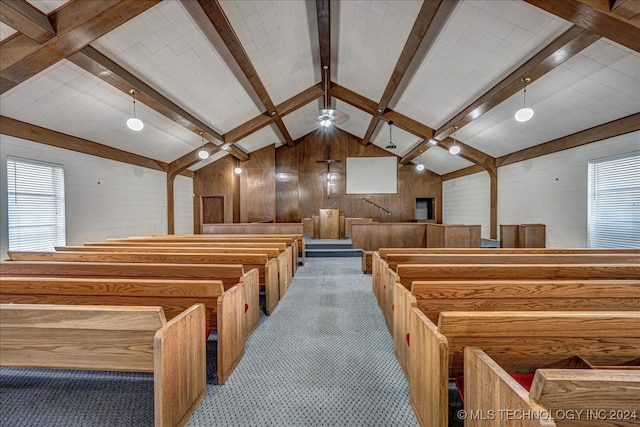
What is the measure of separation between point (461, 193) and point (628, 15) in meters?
7.38

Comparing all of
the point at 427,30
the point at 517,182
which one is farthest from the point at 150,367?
the point at 517,182

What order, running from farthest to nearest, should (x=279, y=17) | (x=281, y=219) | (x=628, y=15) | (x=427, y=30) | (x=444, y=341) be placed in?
(x=281, y=219) → (x=279, y=17) → (x=427, y=30) → (x=628, y=15) → (x=444, y=341)

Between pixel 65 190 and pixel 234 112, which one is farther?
pixel 234 112

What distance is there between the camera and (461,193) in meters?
9.50

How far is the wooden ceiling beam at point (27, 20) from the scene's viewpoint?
2.37 metres

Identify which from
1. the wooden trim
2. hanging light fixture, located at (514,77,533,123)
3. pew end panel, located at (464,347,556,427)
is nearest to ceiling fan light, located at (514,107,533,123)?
A: hanging light fixture, located at (514,77,533,123)

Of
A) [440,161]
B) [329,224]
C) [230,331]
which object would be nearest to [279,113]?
[329,224]

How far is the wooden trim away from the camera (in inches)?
155

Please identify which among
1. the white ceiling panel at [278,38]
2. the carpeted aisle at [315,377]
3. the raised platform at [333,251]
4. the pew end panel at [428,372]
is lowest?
the carpeted aisle at [315,377]

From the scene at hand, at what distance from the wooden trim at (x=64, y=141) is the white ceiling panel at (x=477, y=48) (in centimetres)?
604

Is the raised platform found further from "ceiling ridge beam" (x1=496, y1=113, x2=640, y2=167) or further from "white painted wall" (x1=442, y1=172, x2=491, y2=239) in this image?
"ceiling ridge beam" (x1=496, y1=113, x2=640, y2=167)

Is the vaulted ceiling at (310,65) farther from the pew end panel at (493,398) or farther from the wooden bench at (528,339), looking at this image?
the pew end panel at (493,398)

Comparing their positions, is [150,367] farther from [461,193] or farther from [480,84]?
[461,193]

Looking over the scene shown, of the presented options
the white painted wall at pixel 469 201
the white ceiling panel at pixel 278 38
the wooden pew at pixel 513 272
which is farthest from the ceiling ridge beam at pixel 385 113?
the wooden pew at pixel 513 272
